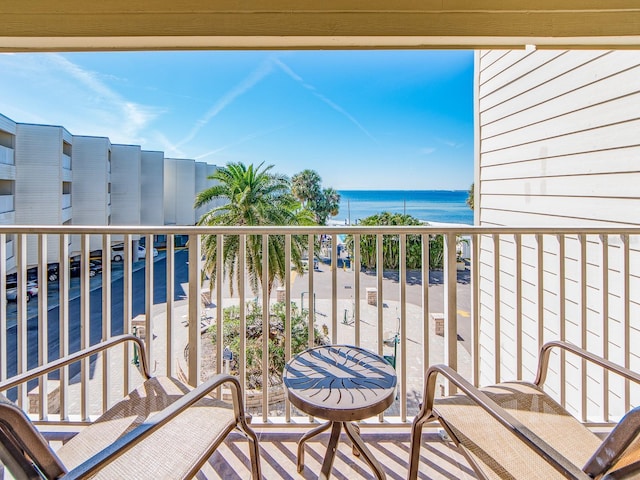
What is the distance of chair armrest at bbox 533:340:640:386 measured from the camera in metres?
1.08

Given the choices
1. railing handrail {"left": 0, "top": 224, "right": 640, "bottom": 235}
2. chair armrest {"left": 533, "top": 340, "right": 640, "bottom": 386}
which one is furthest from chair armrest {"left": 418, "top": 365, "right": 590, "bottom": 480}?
railing handrail {"left": 0, "top": 224, "right": 640, "bottom": 235}

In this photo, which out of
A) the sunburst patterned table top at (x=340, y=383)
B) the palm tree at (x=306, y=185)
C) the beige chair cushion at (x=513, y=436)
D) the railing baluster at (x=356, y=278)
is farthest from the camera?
the palm tree at (x=306, y=185)

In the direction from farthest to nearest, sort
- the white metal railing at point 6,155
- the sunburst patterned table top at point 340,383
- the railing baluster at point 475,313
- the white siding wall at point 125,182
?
the white siding wall at point 125,182, the white metal railing at point 6,155, the railing baluster at point 475,313, the sunburst patterned table top at point 340,383

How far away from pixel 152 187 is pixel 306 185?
618 inches

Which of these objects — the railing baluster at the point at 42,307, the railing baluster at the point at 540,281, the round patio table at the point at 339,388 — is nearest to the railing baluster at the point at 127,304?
the railing baluster at the point at 42,307

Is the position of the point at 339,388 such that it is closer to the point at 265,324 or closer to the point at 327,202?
the point at 265,324

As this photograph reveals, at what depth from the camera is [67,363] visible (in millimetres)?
1200

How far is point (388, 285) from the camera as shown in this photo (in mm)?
19188

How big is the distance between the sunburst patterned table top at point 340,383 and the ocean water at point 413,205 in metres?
37.7

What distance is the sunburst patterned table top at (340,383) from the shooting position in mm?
1118

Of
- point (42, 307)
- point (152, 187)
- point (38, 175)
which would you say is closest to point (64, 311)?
point (42, 307)

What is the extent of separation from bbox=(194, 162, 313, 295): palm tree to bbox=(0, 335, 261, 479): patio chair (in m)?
8.28

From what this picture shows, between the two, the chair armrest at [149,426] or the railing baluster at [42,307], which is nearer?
the chair armrest at [149,426]

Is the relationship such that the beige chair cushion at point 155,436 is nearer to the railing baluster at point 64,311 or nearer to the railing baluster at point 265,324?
the railing baluster at point 265,324
